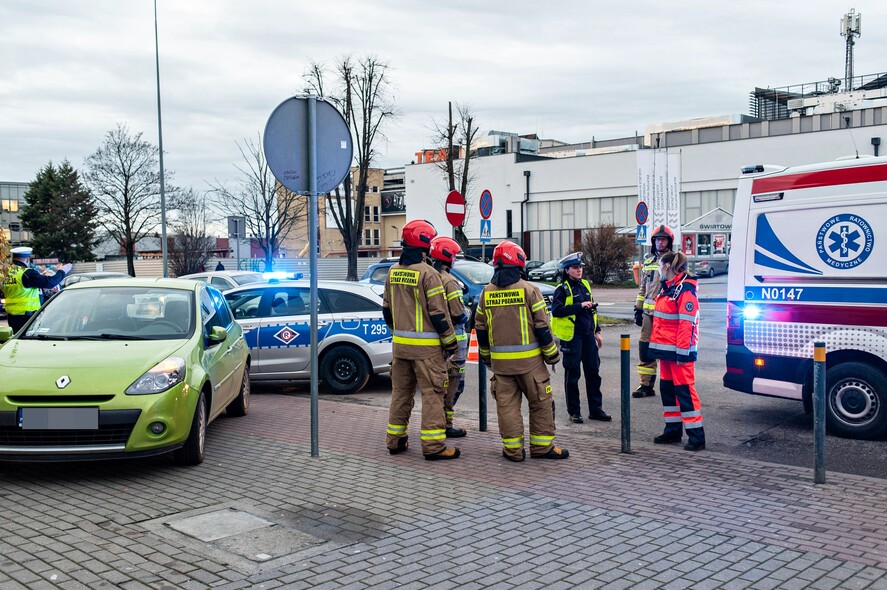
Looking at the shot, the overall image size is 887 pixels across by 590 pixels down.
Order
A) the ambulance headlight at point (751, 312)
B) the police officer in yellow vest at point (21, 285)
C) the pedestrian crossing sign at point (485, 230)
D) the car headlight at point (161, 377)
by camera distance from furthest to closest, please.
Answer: the pedestrian crossing sign at point (485, 230) < the police officer in yellow vest at point (21, 285) < the ambulance headlight at point (751, 312) < the car headlight at point (161, 377)

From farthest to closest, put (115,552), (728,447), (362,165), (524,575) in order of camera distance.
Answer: (362,165), (728,447), (115,552), (524,575)

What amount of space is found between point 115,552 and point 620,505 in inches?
126

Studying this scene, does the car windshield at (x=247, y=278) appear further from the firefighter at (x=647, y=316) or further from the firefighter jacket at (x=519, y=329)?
the firefighter jacket at (x=519, y=329)

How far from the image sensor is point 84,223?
63188mm

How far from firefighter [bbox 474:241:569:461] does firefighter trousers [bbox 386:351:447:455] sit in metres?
0.46

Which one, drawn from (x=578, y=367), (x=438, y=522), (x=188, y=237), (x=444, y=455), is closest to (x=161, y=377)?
(x=444, y=455)

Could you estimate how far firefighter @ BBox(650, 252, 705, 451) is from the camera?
7449mm

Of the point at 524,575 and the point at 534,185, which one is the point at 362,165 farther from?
the point at 524,575

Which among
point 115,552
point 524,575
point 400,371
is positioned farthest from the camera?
point 400,371

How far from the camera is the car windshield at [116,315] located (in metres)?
7.20

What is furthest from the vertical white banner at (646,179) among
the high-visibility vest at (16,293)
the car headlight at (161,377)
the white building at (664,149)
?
the white building at (664,149)

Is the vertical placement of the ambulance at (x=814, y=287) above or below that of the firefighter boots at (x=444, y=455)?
above

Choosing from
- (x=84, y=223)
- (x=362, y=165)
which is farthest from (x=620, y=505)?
(x=84, y=223)

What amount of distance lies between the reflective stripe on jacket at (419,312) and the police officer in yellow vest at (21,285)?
6.12 meters
